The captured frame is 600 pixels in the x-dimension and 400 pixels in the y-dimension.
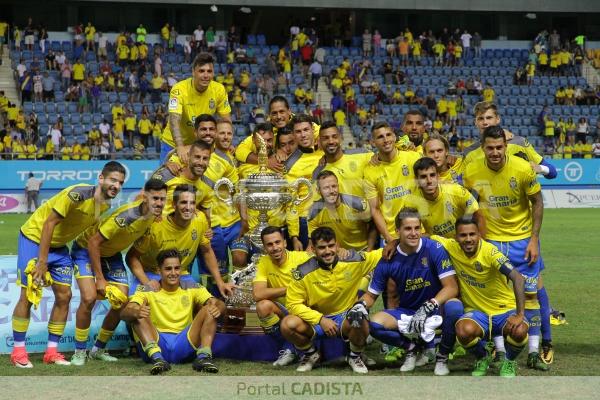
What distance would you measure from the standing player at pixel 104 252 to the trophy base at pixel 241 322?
2.81 feet

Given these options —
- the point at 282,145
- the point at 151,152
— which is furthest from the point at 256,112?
the point at 282,145

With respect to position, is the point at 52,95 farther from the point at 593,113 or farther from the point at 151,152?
the point at 593,113

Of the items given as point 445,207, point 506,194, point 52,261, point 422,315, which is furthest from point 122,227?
point 506,194

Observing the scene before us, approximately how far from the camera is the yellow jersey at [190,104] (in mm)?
9492

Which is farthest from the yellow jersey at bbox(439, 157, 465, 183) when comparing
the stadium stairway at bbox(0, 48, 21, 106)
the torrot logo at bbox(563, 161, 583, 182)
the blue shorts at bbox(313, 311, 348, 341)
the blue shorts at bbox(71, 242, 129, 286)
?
the stadium stairway at bbox(0, 48, 21, 106)

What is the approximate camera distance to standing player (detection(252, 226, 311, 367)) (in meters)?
7.42

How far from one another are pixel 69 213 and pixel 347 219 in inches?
92.6

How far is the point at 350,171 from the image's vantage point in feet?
27.6

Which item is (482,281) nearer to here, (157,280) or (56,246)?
(157,280)

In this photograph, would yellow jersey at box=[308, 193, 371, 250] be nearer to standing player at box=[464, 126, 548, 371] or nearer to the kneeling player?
standing player at box=[464, 126, 548, 371]

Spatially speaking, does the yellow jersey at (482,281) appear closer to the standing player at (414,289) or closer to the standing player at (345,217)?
the standing player at (414,289)

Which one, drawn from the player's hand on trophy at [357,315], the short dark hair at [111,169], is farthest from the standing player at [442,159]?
the short dark hair at [111,169]

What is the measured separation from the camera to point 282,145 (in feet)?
29.6

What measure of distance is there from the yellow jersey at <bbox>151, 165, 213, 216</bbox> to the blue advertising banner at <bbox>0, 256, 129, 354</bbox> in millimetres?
1035
